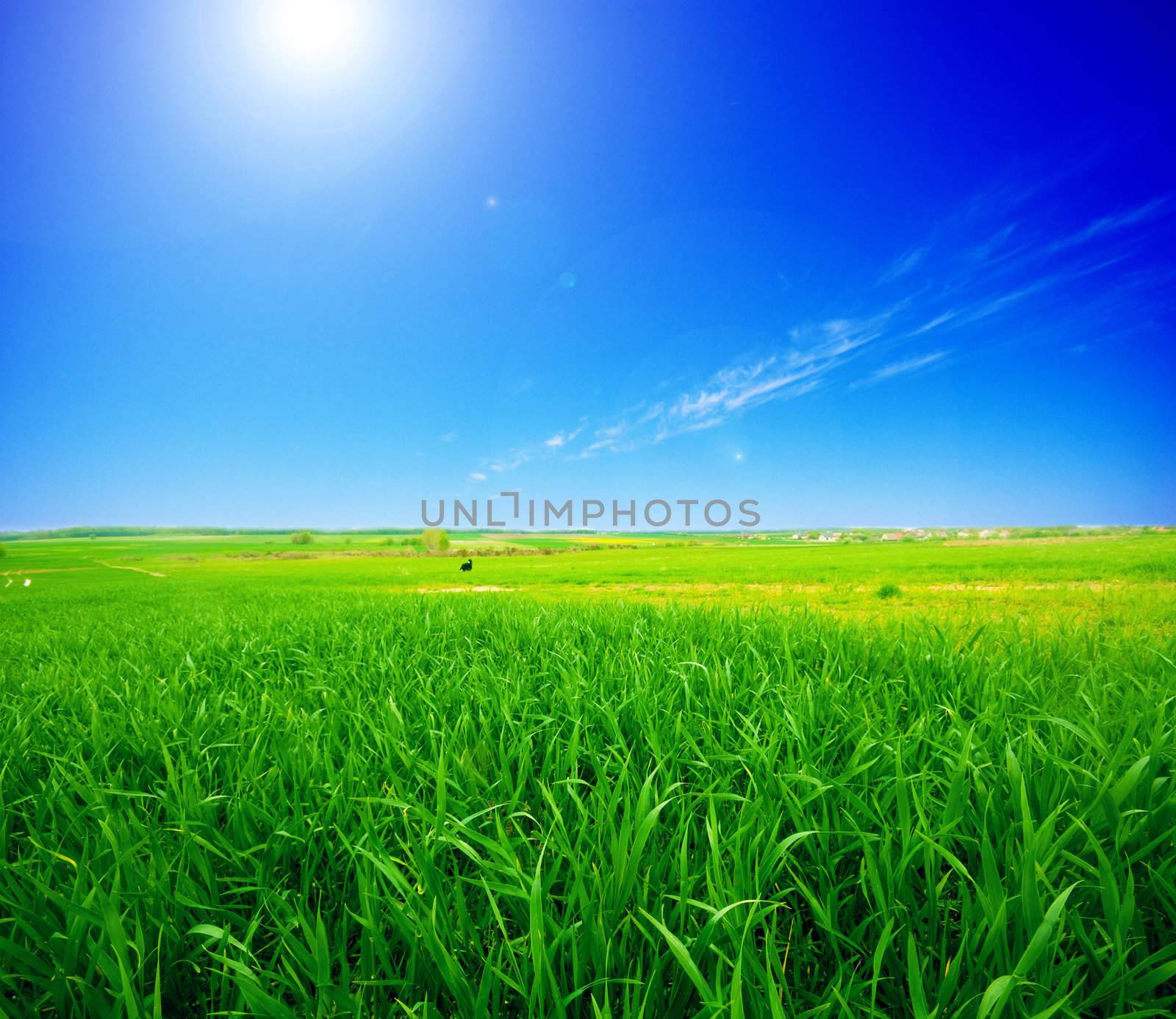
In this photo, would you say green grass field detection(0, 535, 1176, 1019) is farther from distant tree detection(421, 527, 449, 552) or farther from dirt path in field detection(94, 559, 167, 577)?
distant tree detection(421, 527, 449, 552)

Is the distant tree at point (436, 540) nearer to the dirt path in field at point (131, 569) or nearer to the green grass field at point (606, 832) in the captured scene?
the dirt path in field at point (131, 569)

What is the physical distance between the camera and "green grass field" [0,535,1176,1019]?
936 mm

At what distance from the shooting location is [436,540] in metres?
35.1

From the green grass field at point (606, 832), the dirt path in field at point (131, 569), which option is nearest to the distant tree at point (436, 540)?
the dirt path in field at point (131, 569)

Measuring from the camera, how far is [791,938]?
3.65ft

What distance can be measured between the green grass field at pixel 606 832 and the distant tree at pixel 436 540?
31.9m

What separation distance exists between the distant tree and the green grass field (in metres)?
31.9

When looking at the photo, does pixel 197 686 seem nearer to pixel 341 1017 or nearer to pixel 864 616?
pixel 341 1017

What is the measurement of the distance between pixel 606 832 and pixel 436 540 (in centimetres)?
3567

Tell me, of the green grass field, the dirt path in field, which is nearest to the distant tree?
the dirt path in field

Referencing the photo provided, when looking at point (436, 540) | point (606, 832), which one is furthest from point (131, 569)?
point (606, 832)

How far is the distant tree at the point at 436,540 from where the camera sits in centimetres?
3439

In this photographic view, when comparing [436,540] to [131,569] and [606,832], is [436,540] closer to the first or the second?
[131,569]

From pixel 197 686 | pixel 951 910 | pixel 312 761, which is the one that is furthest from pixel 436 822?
pixel 197 686
